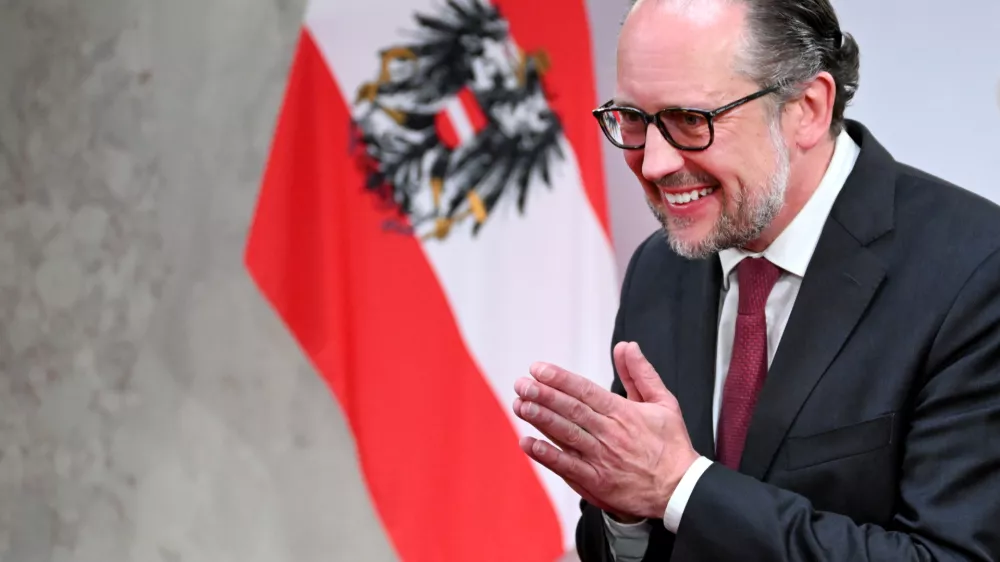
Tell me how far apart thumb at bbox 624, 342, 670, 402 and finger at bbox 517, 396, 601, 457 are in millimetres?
91

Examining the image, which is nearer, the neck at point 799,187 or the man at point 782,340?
the man at point 782,340

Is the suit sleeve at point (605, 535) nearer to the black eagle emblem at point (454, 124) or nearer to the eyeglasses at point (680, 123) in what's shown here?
the eyeglasses at point (680, 123)

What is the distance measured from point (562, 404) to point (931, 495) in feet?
1.42

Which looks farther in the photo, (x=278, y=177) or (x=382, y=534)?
(x=382, y=534)

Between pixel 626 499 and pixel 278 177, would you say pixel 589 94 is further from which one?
pixel 626 499

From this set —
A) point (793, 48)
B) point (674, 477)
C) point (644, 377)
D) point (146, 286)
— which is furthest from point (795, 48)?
point (146, 286)

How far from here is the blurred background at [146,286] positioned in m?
2.69

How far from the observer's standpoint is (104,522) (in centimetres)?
274

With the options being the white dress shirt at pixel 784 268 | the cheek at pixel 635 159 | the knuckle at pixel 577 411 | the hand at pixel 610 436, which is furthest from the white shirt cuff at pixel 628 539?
the cheek at pixel 635 159

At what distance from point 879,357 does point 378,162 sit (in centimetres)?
155

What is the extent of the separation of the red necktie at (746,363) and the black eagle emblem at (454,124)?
1.22 metres

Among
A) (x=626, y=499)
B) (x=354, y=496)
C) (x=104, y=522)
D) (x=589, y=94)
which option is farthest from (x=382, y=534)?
(x=626, y=499)

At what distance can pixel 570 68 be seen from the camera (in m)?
2.59

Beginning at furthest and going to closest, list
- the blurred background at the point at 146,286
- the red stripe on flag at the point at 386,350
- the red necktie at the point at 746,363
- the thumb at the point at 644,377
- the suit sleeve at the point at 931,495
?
the blurred background at the point at 146,286, the red stripe on flag at the point at 386,350, the red necktie at the point at 746,363, the thumb at the point at 644,377, the suit sleeve at the point at 931,495
